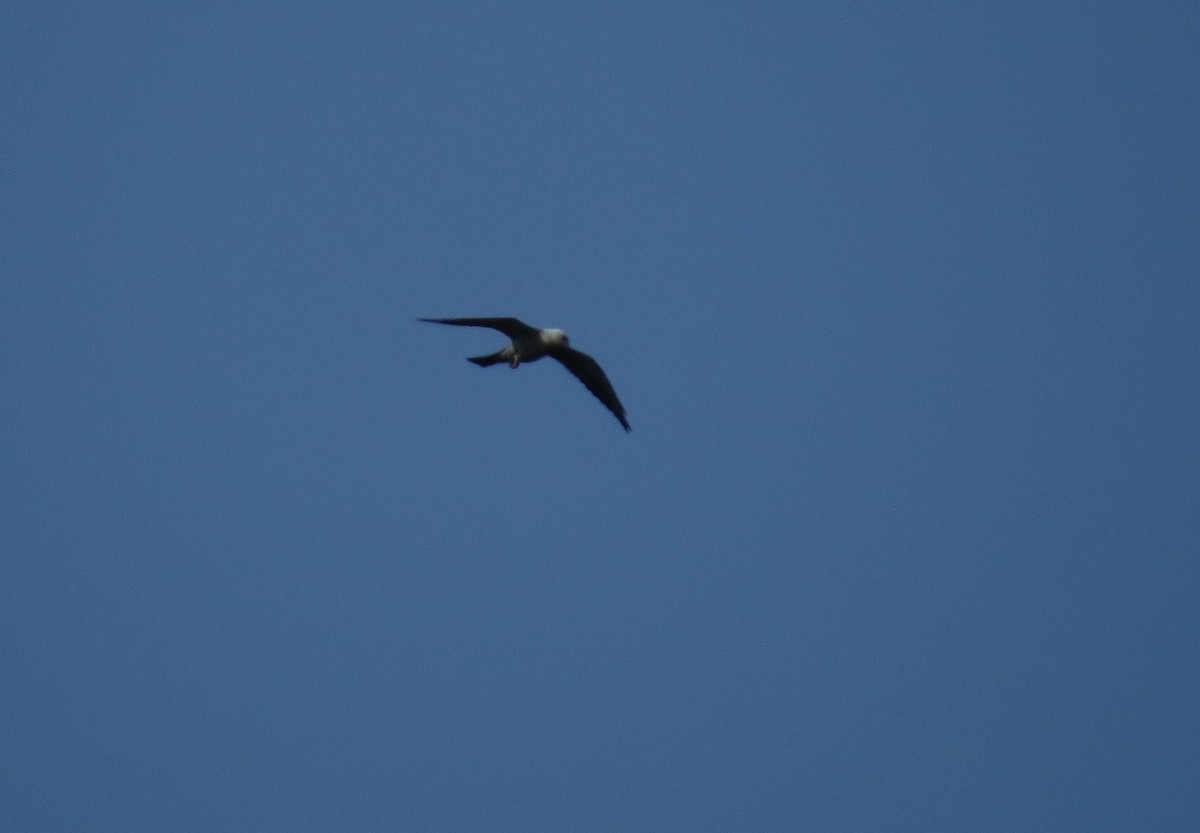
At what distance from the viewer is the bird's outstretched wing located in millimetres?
17141

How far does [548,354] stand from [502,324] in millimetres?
1418

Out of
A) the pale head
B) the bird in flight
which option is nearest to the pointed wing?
the bird in flight

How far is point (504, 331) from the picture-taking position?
18859 mm

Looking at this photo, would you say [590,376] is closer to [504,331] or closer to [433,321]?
[504,331]

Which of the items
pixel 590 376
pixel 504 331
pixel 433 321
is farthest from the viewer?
pixel 590 376

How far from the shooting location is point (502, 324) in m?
18.4

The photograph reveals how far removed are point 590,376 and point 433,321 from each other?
4194 millimetres

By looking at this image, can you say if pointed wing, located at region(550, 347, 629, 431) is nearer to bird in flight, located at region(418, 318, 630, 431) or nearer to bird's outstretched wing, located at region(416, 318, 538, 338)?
bird in flight, located at region(418, 318, 630, 431)

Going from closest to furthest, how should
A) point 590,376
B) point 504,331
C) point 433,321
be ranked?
1. point 433,321
2. point 504,331
3. point 590,376

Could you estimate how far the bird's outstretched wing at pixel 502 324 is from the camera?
1714 cm

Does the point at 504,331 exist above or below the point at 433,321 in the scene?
above

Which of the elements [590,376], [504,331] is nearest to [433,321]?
[504,331]

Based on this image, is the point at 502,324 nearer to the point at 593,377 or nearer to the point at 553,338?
the point at 553,338

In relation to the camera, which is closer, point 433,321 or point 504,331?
point 433,321
